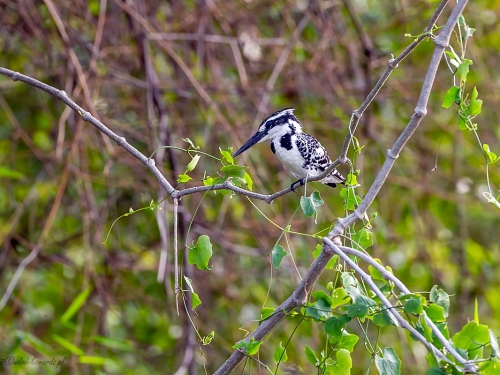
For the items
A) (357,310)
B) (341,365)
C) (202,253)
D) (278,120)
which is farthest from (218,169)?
(357,310)

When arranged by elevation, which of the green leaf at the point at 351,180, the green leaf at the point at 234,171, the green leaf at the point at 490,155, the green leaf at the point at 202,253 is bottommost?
the green leaf at the point at 202,253

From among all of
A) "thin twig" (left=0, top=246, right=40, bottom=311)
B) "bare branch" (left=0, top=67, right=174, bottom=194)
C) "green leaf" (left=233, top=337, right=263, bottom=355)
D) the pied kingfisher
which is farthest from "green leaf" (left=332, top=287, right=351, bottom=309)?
"thin twig" (left=0, top=246, right=40, bottom=311)

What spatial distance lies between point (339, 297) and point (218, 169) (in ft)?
6.94

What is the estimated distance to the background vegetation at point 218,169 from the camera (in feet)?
9.59

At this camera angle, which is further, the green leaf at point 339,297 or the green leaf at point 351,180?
the green leaf at point 351,180

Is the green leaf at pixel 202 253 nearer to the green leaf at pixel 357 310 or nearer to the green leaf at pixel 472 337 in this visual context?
the green leaf at pixel 357 310

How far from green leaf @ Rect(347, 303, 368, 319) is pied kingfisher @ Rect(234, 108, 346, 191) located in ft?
4.67

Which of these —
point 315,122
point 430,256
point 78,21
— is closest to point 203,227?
point 315,122

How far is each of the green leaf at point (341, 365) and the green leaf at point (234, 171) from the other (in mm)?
374

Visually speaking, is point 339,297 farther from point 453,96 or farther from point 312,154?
point 312,154

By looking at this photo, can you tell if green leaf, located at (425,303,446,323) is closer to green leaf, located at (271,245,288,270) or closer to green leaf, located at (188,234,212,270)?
green leaf, located at (271,245,288,270)

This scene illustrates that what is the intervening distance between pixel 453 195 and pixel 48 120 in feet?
6.53

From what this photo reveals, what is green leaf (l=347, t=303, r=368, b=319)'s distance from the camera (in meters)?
1.06

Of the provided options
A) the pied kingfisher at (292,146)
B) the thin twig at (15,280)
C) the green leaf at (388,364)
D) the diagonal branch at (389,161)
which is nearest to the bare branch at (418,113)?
the diagonal branch at (389,161)
